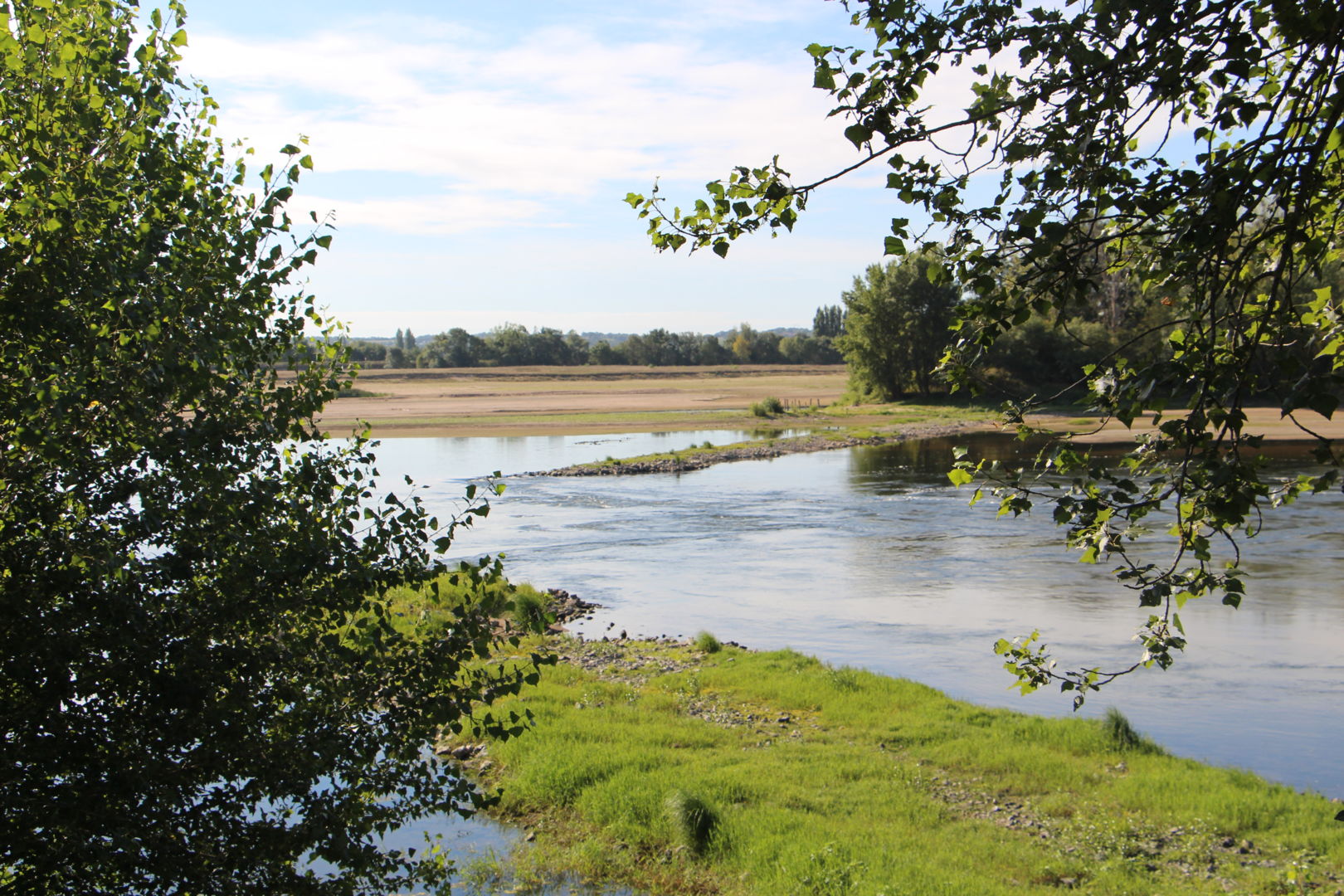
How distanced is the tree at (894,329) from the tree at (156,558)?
71.8 m

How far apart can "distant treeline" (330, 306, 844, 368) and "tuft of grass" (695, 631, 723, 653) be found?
133 metres

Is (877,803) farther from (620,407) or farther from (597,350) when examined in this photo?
(597,350)

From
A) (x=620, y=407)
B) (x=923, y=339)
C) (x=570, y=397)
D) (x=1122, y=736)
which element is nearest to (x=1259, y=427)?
(x=923, y=339)

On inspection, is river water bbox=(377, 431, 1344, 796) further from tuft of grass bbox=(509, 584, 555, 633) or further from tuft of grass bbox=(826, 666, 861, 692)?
tuft of grass bbox=(826, 666, 861, 692)

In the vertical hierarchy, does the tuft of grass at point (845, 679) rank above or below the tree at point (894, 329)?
below

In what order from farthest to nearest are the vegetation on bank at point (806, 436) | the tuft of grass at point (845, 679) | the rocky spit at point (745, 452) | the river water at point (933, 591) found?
the vegetation on bank at point (806, 436) → the rocky spit at point (745, 452) → the tuft of grass at point (845, 679) → the river water at point (933, 591)

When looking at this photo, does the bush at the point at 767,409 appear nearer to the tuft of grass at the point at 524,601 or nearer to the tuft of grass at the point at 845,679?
the tuft of grass at the point at 524,601

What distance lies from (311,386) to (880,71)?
3779mm

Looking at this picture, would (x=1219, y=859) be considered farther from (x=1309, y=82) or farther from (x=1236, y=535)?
(x=1236, y=535)

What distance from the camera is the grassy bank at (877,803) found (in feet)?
29.4

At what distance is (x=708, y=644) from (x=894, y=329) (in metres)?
64.1

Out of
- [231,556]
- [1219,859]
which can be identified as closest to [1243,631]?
[1219,859]

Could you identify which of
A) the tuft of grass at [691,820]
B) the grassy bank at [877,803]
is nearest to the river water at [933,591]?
the grassy bank at [877,803]

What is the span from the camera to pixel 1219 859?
30.1 ft
